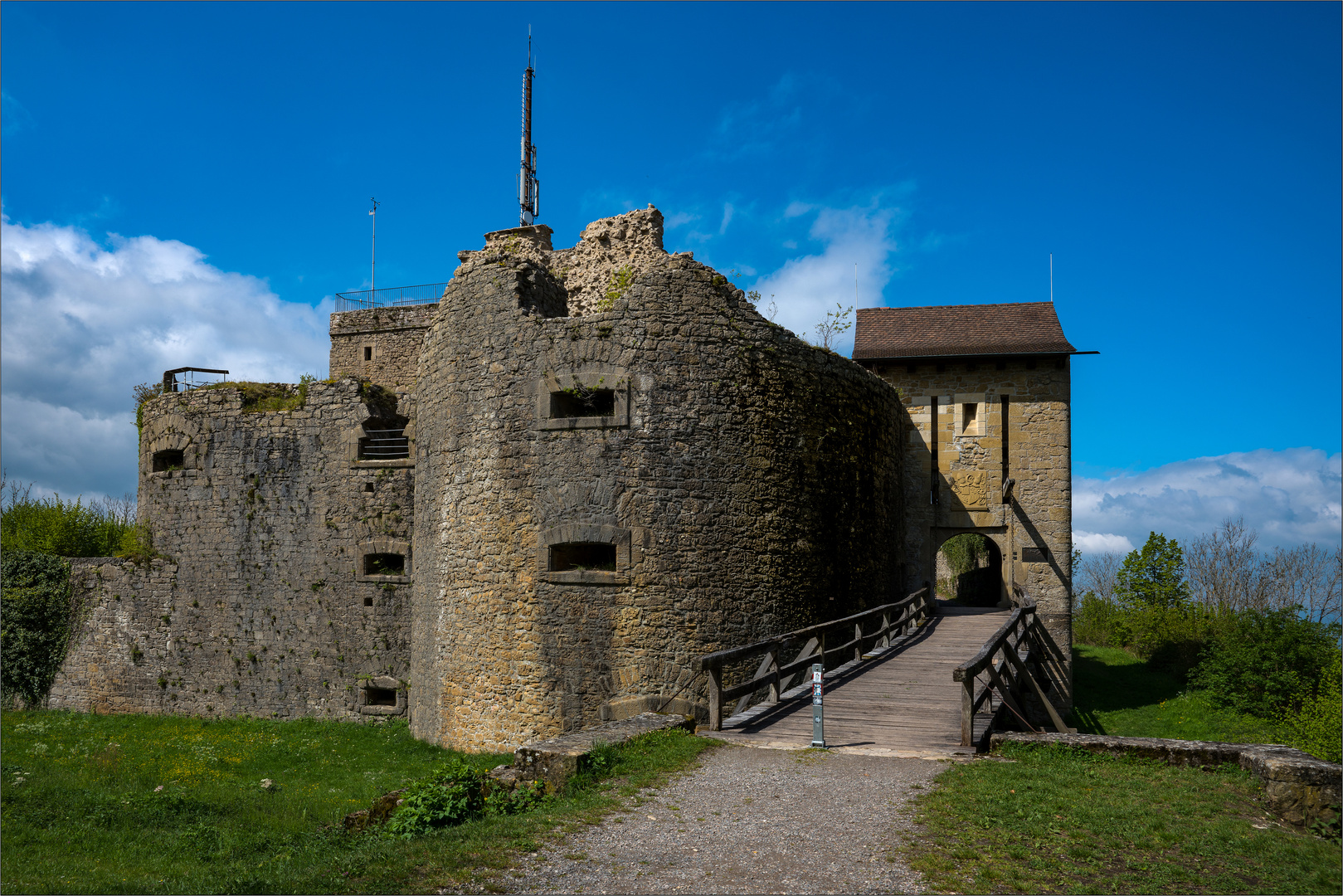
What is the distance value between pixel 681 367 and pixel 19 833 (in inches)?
316

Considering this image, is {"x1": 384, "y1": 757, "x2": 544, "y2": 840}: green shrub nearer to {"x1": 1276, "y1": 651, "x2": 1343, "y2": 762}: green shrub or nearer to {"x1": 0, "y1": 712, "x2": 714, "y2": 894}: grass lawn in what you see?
{"x1": 0, "y1": 712, "x2": 714, "y2": 894}: grass lawn

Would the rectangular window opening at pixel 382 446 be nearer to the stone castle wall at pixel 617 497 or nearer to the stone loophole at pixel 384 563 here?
the stone loophole at pixel 384 563

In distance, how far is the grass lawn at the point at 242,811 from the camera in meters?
5.32

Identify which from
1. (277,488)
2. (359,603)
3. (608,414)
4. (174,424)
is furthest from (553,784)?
(174,424)

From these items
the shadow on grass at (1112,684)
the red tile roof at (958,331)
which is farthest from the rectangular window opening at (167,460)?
the shadow on grass at (1112,684)

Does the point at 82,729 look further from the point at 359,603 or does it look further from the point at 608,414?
the point at 608,414

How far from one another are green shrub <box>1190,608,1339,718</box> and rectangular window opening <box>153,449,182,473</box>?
23821 millimetres

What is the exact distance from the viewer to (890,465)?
15.2m

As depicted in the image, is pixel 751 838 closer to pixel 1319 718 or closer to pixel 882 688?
pixel 882 688

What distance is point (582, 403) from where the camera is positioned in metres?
11.6

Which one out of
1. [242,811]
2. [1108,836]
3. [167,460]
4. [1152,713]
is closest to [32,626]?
[167,460]

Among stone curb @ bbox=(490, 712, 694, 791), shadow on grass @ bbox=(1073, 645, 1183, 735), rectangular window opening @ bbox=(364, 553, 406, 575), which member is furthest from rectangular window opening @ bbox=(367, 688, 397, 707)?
shadow on grass @ bbox=(1073, 645, 1183, 735)

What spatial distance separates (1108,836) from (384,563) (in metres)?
12.5

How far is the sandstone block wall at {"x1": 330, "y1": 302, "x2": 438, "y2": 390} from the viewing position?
21000mm
